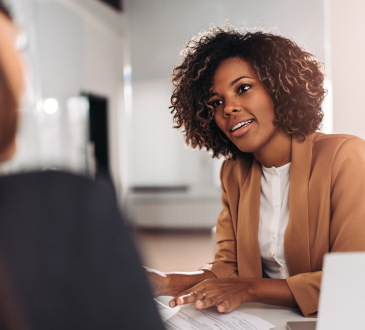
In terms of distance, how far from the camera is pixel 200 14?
4.94m

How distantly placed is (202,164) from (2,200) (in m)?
4.84

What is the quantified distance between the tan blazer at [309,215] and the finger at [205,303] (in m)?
0.23

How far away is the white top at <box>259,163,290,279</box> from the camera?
1.22 meters

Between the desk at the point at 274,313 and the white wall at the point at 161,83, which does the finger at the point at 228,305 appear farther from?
the white wall at the point at 161,83

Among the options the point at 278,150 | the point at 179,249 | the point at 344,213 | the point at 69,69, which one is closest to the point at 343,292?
the point at 344,213

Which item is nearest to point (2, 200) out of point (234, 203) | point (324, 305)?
point (324, 305)

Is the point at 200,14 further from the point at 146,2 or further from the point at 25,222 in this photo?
the point at 25,222

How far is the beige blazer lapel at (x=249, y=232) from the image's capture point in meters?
1.24

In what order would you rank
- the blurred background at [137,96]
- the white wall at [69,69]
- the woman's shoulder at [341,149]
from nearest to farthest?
the woman's shoulder at [341,149], the white wall at [69,69], the blurred background at [137,96]

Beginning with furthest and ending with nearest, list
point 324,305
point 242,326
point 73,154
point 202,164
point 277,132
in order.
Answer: point 202,164, point 73,154, point 277,132, point 242,326, point 324,305

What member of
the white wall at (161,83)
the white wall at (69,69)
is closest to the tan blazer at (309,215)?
the white wall at (69,69)

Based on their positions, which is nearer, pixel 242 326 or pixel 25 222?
pixel 25 222

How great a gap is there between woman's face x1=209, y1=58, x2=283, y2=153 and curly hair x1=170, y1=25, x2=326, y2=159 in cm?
3

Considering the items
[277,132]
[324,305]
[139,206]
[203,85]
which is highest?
[203,85]
